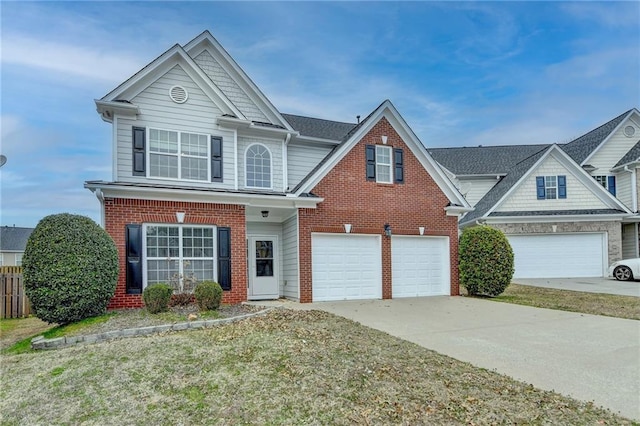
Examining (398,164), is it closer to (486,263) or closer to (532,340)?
(486,263)

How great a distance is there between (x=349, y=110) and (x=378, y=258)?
545 inches

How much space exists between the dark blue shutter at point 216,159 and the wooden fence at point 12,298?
771cm

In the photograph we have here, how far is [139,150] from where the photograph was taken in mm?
11852

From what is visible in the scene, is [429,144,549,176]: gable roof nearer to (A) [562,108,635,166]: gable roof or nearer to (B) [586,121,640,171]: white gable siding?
(A) [562,108,635,166]: gable roof

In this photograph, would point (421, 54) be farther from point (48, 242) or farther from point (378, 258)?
point (48, 242)

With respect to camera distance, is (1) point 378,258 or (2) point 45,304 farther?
(1) point 378,258

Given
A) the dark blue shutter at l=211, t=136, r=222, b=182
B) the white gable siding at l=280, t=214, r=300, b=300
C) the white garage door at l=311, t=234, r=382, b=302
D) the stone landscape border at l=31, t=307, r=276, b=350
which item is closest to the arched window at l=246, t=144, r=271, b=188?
the dark blue shutter at l=211, t=136, r=222, b=182

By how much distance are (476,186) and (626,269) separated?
370 inches

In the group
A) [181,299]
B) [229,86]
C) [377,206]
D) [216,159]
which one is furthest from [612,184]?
[181,299]

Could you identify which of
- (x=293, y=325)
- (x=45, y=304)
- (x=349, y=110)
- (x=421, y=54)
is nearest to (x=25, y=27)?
(x=45, y=304)

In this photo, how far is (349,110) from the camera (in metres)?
25.7

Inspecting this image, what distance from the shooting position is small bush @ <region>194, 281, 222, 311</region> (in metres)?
10.0

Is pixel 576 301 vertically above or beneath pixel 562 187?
beneath

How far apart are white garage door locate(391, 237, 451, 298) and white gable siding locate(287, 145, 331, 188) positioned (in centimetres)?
406
